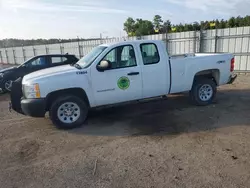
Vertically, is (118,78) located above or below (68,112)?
above

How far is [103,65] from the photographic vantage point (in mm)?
5086

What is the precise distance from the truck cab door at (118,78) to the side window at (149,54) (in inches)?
10.0

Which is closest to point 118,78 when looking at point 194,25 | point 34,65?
point 34,65

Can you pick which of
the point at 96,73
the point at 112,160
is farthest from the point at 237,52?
the point at 112,160

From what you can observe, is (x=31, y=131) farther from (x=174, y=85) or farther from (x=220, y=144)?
(x=220, y=144)

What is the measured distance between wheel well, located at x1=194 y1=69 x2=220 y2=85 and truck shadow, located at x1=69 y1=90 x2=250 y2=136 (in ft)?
2.54

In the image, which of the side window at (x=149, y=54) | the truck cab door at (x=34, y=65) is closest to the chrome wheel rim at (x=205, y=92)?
the side window at (x=149, y=54)

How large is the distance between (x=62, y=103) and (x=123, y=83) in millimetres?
1506

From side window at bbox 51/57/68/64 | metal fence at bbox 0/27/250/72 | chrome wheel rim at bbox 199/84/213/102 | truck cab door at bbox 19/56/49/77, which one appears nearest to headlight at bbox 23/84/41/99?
chrome wheel rim at bbox 199/84/213/102

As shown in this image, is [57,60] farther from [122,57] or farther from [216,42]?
[216,42]

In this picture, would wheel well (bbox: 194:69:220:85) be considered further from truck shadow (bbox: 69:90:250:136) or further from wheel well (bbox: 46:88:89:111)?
wheel well (bbox: 46:88:89:111)

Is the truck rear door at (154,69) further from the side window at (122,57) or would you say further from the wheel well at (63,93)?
the wheel well at (63,93)

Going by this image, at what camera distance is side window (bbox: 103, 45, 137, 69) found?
5309mm

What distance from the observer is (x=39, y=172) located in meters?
3.51
